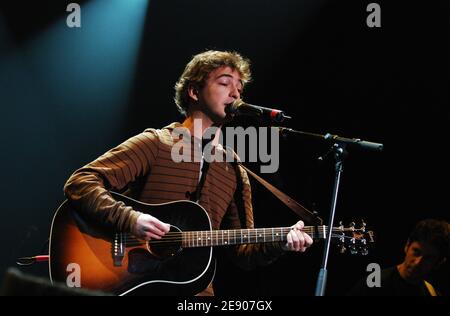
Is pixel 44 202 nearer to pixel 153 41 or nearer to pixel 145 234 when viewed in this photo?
pixel 153 41

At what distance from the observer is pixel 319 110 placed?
4.62 meters

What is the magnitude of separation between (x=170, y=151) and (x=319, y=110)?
1976mm

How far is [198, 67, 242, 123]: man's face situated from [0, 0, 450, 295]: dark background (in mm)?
1096

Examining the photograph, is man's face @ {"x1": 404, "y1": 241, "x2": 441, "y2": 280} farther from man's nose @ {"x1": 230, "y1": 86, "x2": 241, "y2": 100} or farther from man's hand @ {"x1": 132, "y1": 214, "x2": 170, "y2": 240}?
man's hand @ {"x1": 132, "y1": 214, "x2": 170, "y2": 240}

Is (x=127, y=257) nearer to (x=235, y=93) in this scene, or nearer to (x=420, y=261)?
(x=235, y=93)

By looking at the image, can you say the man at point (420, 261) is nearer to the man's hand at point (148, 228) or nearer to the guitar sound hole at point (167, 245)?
the guitar sound hole at point (167, 245)

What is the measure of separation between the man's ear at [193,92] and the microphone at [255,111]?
39cm

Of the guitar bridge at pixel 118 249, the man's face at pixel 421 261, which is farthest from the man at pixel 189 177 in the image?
the man's face at pixel 421 261

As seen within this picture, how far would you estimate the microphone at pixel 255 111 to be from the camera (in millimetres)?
2598

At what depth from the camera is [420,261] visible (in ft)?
13.0
